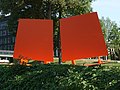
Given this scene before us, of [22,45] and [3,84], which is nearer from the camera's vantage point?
[3,84]

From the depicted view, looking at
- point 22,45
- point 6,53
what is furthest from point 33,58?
point 6,53

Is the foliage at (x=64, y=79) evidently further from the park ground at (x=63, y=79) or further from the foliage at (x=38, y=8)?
the foliage at (x=38, y=8)

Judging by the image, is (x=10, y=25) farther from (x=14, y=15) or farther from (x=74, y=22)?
(x=74, y=22)

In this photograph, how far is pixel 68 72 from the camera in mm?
6473

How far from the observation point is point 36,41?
13.1m

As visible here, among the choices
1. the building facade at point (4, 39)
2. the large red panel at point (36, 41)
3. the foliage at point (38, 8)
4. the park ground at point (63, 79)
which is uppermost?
the building facade at point (4, 39)

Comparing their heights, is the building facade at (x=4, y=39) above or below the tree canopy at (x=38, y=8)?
above

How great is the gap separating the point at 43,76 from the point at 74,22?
629 centimetres

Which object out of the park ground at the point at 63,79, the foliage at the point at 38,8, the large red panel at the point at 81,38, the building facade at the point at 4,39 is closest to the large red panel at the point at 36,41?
the large red panel at the point at 81,38

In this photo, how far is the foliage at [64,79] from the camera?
5570mm

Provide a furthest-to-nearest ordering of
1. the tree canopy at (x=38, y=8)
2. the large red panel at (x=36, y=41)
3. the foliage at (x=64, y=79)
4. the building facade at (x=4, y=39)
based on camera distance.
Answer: the building facade at (x=4, y=39) < the tree canopy at (x=38, y=8) < the large red panel at (x=36, y=41) < the foliage at (x=64, y=79)

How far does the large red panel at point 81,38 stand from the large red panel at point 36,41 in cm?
53

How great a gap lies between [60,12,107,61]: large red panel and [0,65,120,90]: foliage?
476cm

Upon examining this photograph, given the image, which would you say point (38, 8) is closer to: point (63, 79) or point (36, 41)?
point (36, 41)
